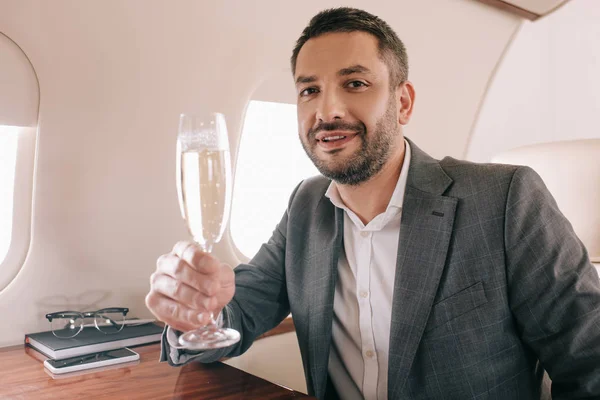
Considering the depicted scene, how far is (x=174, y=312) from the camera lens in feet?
3.84

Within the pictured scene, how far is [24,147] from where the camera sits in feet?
5.81

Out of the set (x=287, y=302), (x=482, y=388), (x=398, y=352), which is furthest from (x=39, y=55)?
(x=482, y=388)

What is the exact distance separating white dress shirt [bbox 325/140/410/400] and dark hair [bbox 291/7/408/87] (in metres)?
0.31

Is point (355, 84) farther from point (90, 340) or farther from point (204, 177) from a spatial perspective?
point (90, 340)

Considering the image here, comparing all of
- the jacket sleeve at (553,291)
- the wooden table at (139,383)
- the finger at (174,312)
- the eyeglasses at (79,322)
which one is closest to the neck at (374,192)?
the jacket sleeve at (553,291)

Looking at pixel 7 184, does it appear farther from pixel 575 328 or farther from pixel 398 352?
pixel 575 328

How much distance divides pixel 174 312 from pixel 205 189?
288mm

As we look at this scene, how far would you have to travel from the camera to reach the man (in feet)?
4.44

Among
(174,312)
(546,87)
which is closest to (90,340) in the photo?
(174,312)

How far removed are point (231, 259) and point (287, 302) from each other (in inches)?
21.1

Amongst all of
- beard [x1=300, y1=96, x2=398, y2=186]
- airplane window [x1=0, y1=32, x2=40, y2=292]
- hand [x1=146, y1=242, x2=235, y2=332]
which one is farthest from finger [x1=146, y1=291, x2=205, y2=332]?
airplane window [x1=0, y1=32, x2=40, y2=292]

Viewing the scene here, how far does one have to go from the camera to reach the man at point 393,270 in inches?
53.2

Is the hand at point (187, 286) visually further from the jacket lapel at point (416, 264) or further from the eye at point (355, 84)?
the eye at point (355, 84)

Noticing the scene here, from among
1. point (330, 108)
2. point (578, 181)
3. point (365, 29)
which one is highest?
point (365, 29)
